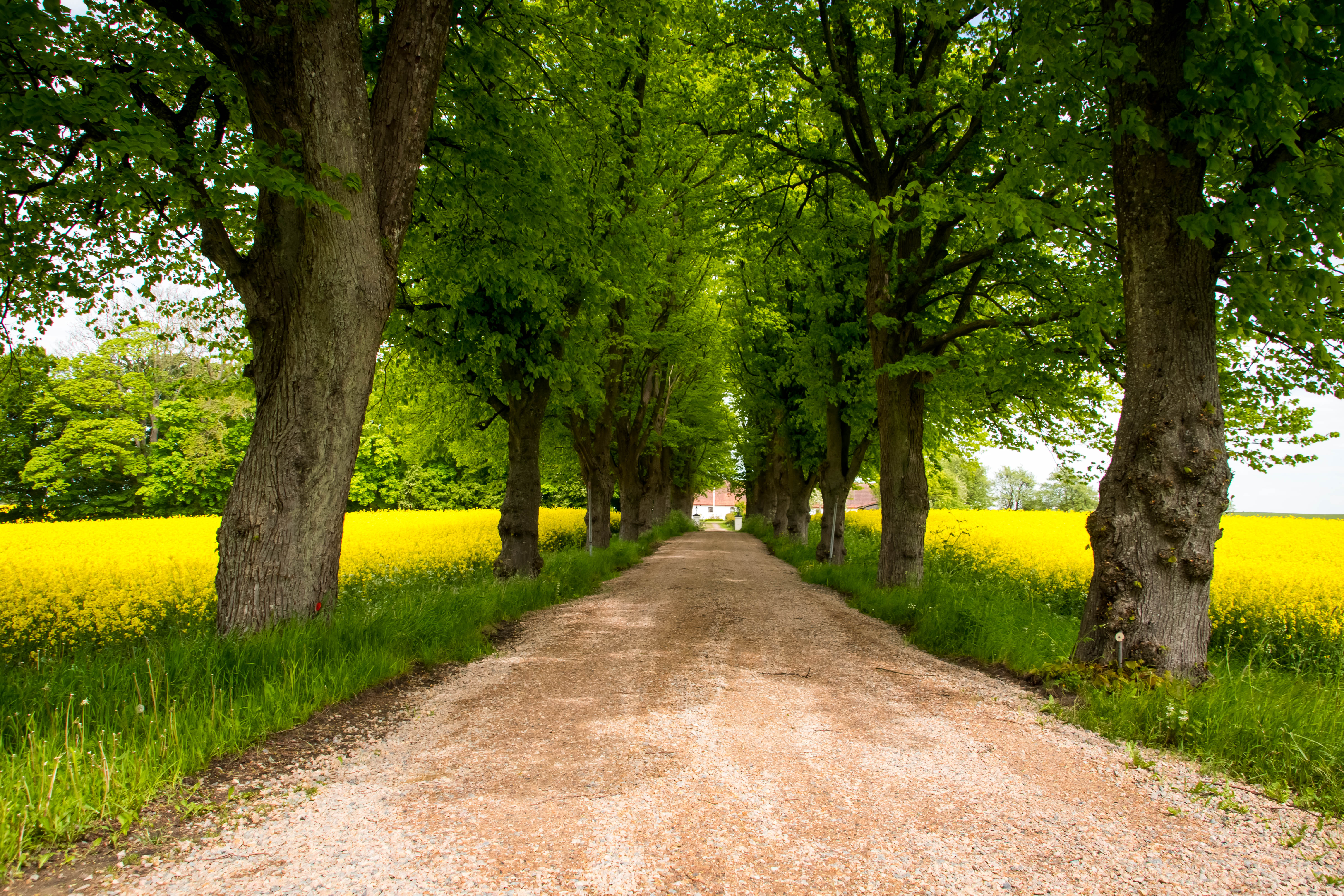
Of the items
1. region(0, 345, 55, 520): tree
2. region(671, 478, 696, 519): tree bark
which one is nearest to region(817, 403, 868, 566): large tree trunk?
region(671, 478, 696, 519): tree bark

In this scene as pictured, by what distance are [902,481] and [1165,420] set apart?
5.50 m

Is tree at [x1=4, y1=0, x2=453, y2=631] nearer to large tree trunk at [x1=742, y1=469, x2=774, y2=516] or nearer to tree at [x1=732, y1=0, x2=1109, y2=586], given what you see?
tree at [x1=732, y1=0, x2=1109, y2=586]

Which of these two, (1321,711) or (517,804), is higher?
(1321,711)

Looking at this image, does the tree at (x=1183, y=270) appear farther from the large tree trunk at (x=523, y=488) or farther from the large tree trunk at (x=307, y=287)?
the large tree trunk at (x=523, y=488)

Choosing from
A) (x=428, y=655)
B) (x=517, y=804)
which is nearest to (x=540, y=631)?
(x=428, y=655)

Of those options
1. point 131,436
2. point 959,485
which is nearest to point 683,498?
point 131,436

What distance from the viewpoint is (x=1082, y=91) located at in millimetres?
6219

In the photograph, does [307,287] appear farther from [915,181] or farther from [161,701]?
[915,181]

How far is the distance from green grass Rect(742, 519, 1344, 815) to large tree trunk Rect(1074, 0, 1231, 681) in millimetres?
507

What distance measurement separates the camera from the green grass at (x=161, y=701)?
9.39ft

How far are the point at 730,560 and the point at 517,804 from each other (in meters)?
16.4

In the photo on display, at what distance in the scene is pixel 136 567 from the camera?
10875mm

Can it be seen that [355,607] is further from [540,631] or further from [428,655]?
[540,631]

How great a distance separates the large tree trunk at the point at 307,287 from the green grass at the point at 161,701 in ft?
2.05
